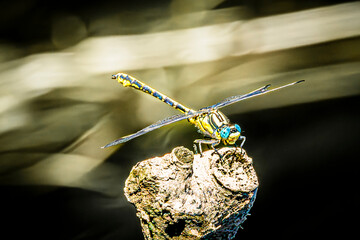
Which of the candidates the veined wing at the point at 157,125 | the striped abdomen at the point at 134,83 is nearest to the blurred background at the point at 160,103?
the striped abdomen at the point at 134,83

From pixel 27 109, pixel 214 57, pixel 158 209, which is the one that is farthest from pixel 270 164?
pixel 27 109

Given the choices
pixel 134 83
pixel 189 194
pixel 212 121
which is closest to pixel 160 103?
pixel 134 83

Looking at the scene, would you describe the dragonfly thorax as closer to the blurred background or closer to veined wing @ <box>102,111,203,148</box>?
veined wing @ <box>102,111,203,148</box>

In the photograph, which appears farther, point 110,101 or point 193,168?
point 110,101

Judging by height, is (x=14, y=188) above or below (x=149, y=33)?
below

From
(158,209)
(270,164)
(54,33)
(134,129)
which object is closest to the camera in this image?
(158,209)

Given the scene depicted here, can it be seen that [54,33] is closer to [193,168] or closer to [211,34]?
[211,34]

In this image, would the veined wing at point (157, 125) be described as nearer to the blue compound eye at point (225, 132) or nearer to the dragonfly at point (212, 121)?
the dragonfly at point (212, 121)
